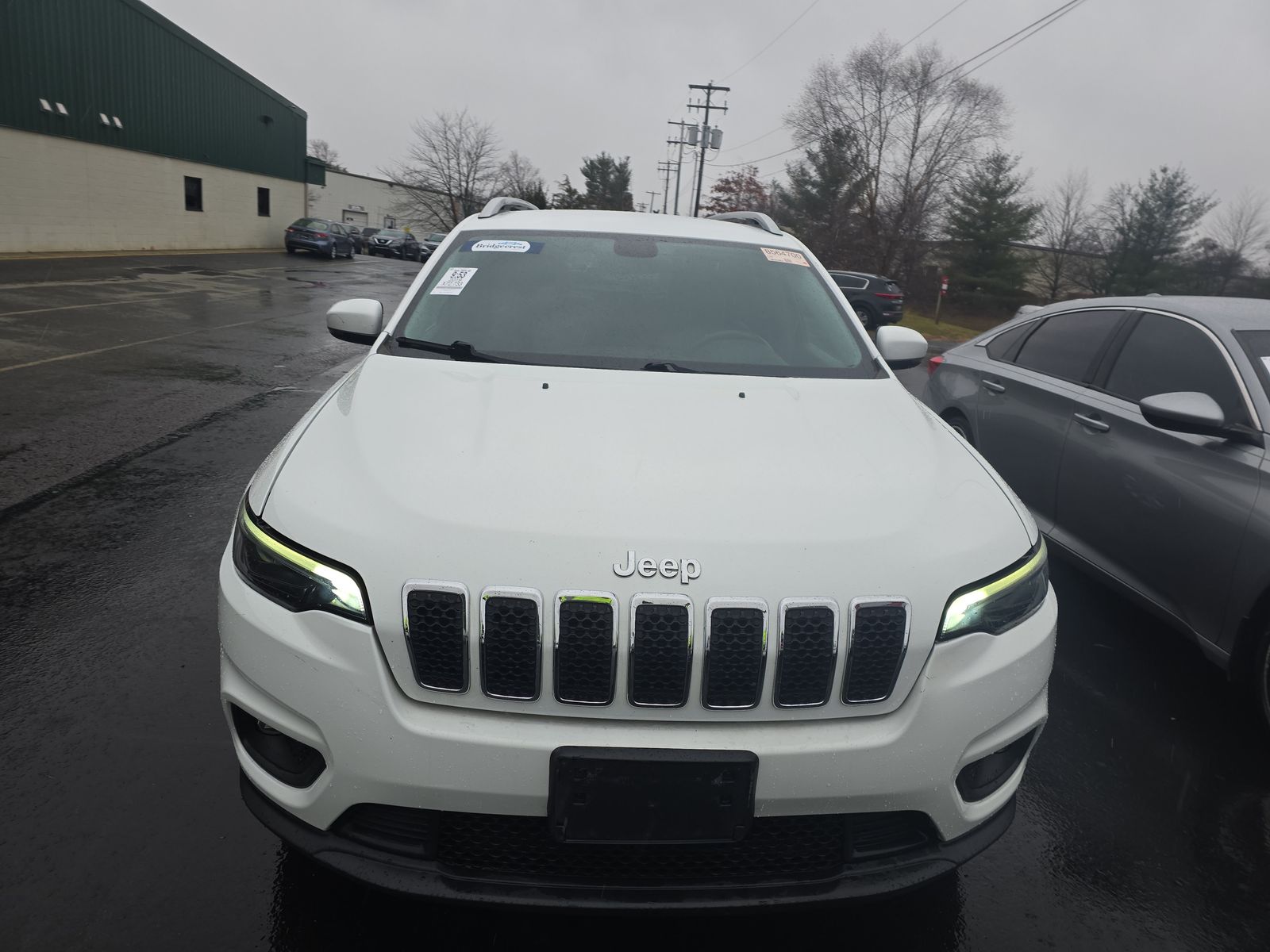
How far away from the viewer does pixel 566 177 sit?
9625cm

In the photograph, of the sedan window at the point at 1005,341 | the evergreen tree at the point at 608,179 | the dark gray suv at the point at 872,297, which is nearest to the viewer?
the sedan window at the point at 1005,341

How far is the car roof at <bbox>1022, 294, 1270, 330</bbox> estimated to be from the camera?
3773 millimetres

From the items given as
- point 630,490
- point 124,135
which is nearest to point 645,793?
point 630,490

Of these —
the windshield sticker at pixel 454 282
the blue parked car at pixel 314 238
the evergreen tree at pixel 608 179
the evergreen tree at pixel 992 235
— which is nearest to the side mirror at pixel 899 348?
the windshield sticker at pixel 454 282

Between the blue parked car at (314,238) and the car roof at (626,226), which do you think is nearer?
the car roof at (626,226)

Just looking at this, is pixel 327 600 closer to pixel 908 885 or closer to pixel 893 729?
pixel 893 729

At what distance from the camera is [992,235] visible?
155 ft

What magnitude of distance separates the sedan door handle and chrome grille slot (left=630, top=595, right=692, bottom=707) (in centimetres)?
306

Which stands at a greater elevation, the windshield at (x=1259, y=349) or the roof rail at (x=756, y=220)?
the roof rail at (x=756, y=220)

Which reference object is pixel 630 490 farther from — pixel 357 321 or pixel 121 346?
pixel 121 346

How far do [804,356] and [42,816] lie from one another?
8.92 feet

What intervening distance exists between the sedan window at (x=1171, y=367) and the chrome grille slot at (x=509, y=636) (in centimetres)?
302

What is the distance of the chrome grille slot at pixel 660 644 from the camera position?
5.91 ft

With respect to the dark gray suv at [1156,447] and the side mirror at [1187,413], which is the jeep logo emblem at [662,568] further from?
the side mirror at [1187,413]
